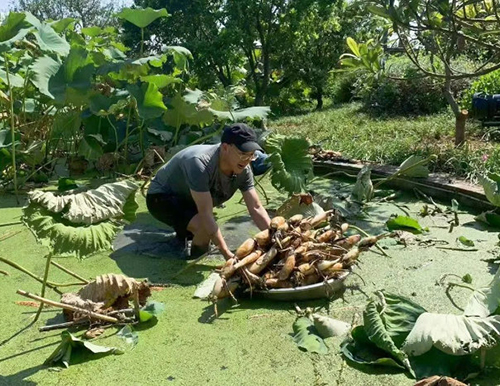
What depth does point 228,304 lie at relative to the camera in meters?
2.59

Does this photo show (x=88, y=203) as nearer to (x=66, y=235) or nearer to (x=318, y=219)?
(x=66, y=235)

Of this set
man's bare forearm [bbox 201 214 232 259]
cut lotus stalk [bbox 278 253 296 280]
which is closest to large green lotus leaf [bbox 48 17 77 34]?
man's bare forearm [bbox 201 214 232 259]

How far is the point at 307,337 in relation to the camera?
7.19 feet

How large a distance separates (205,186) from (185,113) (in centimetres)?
→ 200

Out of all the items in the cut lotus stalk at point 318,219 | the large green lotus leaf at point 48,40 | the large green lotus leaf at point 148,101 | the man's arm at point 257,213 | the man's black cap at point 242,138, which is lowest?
the cut lotus stalk at point 318,219

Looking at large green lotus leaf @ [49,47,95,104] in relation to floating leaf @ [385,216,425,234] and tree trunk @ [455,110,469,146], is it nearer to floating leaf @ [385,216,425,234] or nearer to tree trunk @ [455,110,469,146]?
floating leaf @ [385,216,425,234]

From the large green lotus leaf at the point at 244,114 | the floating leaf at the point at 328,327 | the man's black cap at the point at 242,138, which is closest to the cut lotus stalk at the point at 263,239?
the man's black cap at the point at 242,138

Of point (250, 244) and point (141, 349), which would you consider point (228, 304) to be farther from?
point (141, 349)

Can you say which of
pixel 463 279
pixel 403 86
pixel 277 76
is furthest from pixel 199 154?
pixel 277 76

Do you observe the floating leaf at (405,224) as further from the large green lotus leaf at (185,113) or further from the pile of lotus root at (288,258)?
the large green lotus leaf at (185,113)

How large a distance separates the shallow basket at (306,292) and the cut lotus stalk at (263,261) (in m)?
0.09

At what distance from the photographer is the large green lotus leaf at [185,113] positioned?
468 cm

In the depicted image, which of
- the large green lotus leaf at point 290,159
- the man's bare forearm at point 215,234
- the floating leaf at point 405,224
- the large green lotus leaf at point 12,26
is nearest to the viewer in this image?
the man's bare forearm at point 215,234

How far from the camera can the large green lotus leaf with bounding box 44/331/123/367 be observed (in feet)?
6.87
